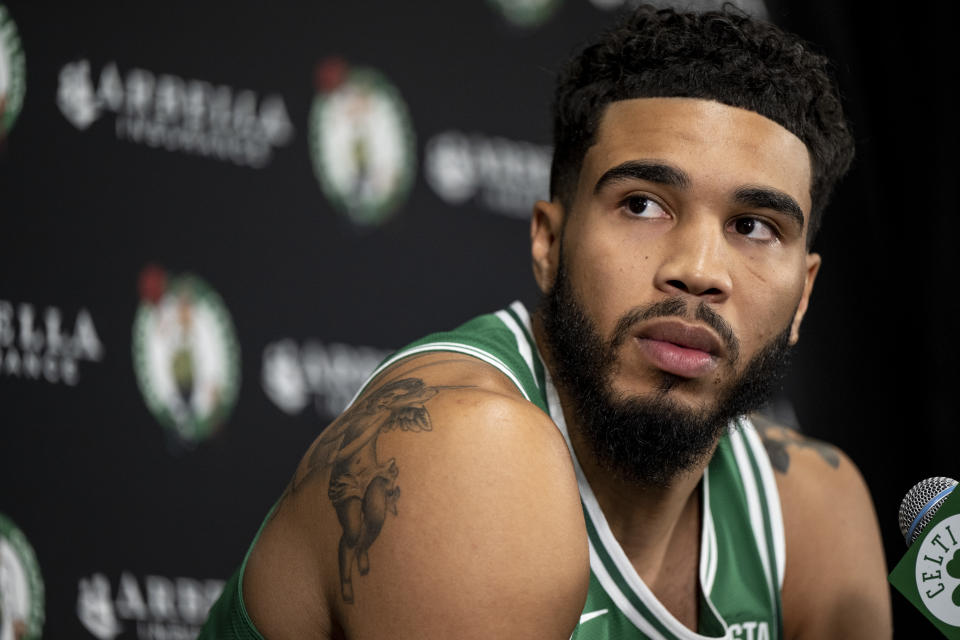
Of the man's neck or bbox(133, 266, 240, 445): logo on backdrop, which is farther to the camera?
bbox(133, 266, 240, 445): logo on backdrop

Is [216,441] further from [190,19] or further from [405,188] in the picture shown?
[190,19]

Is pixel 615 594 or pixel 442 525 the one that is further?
pixel 615 594

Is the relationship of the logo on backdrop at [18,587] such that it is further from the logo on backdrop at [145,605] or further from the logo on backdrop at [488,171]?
the logo on backdrop at [488,171]

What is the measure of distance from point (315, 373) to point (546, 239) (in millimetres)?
712

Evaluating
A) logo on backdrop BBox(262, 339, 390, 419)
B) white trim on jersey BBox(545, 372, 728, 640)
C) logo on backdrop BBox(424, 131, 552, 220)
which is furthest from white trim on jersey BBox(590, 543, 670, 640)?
logo on backdrop BBox(424, 131, 552, 220)

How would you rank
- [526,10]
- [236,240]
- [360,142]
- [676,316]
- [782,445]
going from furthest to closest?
[526,10] → [360,142] → [236,240] → [782,445] → [676,316]

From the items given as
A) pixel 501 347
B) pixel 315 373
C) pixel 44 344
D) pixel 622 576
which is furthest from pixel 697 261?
pixel 44 344

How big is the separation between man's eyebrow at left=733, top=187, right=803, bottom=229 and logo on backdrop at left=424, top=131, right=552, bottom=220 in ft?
3.25

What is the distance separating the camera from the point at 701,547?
1.32 m

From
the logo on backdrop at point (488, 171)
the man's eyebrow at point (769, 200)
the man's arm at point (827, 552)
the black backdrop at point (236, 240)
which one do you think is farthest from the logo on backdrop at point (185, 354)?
the man's eyebrow at point (769, 200)

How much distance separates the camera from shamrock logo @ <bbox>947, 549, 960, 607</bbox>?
83cm

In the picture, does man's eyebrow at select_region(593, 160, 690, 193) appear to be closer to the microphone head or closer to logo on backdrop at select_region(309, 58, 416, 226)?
the microphone head

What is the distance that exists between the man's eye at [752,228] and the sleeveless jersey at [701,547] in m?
0.23

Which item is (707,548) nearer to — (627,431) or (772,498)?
(772,498)
